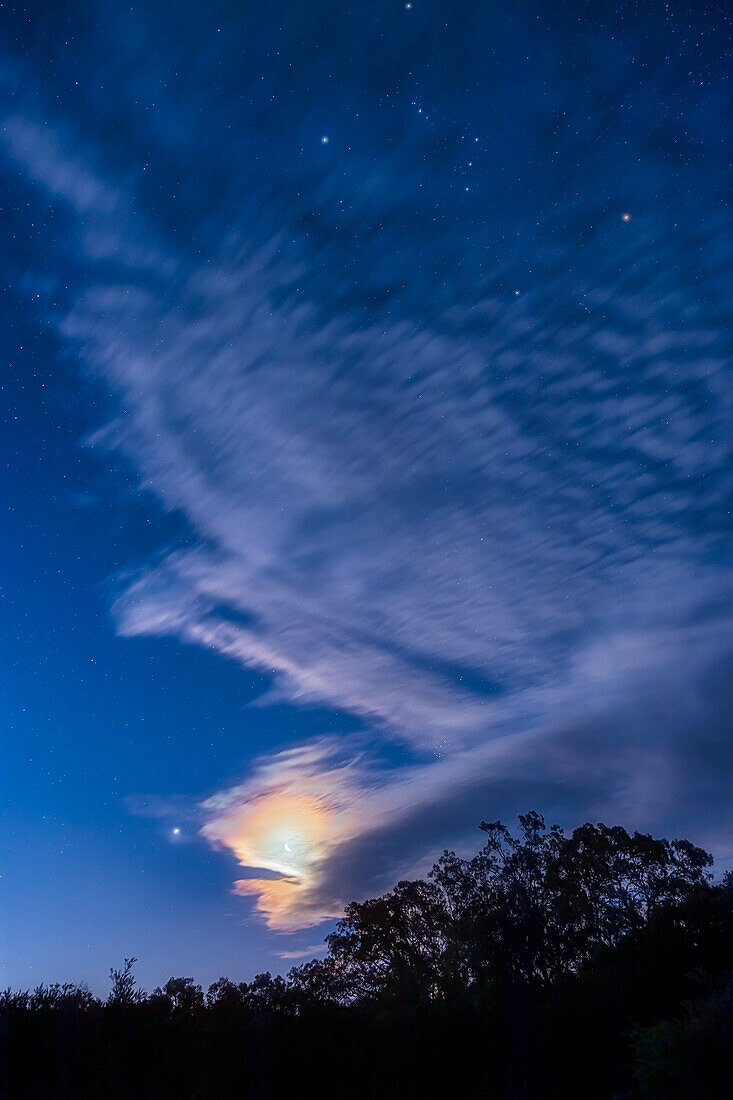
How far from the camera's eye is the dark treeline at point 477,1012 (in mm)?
19156

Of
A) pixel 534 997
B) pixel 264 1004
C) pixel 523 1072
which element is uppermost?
pixel 264 1004

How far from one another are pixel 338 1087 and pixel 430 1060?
4409 millimetres

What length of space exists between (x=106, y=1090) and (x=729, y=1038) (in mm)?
16223

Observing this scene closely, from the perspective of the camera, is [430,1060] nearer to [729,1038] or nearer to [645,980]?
[645,980]

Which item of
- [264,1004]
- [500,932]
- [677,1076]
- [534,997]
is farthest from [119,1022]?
[500,932]

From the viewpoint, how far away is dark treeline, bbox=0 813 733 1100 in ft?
62.8

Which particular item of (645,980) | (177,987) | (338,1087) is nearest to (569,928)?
(645,980)

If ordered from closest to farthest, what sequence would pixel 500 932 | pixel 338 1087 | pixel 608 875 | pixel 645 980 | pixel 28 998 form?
pixel 28 998 < pixel 338 1087 < pixel 645 980 < pixel 500 932 < pixel 608 875

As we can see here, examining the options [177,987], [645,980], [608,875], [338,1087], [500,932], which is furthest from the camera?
[608,875]

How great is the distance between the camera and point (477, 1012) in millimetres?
29453

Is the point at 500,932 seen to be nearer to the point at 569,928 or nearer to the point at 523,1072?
the point at 569,928

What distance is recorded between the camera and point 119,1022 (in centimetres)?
2091

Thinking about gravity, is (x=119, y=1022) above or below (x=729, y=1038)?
above

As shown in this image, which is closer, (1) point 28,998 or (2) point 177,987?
(1) point 28,998
